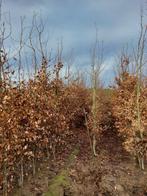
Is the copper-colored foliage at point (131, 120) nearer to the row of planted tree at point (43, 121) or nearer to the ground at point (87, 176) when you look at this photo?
the row of planted tree at point (43, 121)

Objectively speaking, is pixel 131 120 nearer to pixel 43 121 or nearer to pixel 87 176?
pixel 87 176

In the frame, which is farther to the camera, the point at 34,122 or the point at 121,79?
the point at 121,79

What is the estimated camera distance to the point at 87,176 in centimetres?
2638

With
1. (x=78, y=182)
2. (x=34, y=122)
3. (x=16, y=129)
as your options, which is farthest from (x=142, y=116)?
(x=16, y=129)

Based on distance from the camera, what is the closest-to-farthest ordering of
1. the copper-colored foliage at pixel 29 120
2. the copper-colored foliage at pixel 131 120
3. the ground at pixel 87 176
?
the copper-colored foliage at pixel 29 120
the ground at pixel 87 176
the copper-colored foliage at pixel 131 120

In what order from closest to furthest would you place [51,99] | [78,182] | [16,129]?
[16,129] → [78,182] → [51,99]

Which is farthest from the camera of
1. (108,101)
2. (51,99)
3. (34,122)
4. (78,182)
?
(108,101)

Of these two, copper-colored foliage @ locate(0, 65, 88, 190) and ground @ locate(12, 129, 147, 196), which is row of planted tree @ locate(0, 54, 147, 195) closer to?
copper-colored foliage @ locate(0, 65, 88, 190)

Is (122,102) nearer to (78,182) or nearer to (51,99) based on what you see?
(51,99)

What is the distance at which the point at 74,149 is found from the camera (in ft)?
108

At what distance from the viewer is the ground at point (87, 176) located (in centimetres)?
2381

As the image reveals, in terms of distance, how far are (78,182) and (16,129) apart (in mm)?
7623

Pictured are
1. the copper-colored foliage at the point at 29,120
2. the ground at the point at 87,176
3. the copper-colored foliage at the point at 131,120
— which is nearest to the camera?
the copper-colored foliage at the point at 29,120

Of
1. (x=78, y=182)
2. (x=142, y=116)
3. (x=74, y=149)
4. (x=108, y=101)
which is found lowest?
(x=78, y=182)
